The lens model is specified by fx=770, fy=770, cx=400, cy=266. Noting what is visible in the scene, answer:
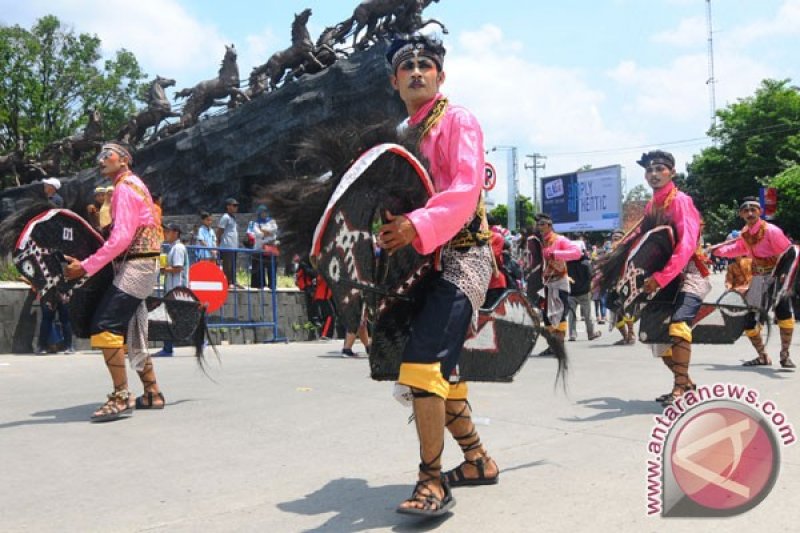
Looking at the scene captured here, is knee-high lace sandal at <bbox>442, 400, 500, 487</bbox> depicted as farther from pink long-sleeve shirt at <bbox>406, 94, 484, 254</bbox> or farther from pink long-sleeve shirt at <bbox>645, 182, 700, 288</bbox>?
pink long-sleeve shirt at <bbox>645, 182, 700, 288</bbox>

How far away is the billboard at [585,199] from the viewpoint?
1454 inches

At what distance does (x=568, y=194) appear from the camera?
3984 centimetres

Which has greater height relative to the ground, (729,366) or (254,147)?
(254,147)

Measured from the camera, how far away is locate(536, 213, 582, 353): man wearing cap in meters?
10.6

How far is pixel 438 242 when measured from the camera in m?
3.07

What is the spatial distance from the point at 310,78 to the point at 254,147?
3558 millimetres

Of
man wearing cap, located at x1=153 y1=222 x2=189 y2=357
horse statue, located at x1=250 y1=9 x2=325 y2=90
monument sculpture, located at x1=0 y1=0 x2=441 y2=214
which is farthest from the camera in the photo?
horse statue, located at x1=250 y1=9 x2=325 y2=90

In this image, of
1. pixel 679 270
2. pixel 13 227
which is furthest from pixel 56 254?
pixel 679 270

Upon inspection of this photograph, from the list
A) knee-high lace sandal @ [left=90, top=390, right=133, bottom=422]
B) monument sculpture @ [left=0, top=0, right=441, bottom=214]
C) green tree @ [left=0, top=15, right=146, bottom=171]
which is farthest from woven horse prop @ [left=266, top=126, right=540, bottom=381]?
green tree @ [left=0, top=15, right=146, bottom=171]

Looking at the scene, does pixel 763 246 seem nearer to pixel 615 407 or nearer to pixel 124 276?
pixel 615 407

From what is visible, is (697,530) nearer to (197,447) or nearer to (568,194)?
(197,447)

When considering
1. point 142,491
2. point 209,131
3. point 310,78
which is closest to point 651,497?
point 142,491

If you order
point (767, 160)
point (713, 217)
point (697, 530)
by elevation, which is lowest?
point (697, 530)

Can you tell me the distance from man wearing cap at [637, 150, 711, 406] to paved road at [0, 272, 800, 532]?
16.5 inches
